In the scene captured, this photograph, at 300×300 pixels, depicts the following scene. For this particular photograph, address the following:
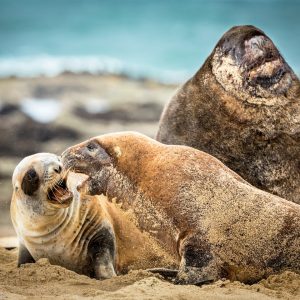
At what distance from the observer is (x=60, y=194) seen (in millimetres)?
4684

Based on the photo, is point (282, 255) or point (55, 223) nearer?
point (282, 255)

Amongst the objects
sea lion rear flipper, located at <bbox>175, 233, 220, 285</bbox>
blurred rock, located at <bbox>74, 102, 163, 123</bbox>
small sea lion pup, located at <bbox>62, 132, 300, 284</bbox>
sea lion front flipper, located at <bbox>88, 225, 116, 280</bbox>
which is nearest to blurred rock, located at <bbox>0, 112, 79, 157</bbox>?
blurred rock, located at <bbox>74, 102, 163, 123</bbox>

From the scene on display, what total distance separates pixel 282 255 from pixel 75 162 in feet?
4.39

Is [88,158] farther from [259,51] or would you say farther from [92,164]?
[259,51]

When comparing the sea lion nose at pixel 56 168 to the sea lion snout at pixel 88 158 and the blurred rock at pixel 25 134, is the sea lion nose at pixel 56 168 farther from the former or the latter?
the blurred rock at pixel 25 134

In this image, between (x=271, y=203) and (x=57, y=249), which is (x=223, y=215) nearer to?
(x=271, y=203)

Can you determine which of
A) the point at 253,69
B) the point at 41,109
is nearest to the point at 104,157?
the point at 253,69

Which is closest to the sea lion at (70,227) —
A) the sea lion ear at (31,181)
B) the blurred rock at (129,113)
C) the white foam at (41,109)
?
the sea lion ear at (31,181)

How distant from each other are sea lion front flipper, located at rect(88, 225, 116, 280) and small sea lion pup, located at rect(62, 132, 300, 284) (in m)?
0.19

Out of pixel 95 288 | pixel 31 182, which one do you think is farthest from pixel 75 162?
pixel 95 288

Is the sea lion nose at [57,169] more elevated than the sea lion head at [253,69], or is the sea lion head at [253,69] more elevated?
the sea lion head at [253,69]

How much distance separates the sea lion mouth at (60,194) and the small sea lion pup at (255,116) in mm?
1359

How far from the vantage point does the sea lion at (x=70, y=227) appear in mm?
4664

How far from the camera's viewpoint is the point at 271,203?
456 cm
